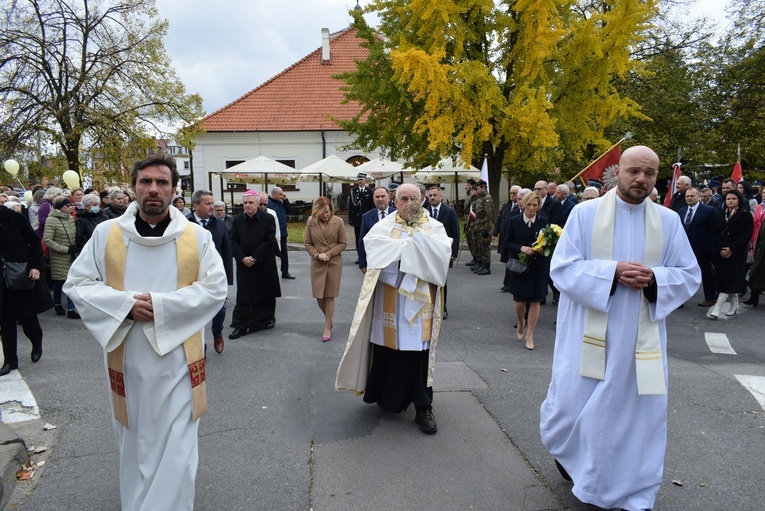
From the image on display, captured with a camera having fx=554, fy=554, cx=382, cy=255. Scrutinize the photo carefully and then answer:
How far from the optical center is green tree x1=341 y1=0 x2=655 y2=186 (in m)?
15.0

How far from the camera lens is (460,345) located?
7.02 m

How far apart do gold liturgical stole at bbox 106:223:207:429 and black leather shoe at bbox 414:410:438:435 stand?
1.91 meters

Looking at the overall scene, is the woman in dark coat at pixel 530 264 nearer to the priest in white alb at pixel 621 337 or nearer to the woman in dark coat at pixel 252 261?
the woman in dark coat at pixel 252 261

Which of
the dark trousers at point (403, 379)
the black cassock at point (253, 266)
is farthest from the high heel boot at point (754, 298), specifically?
the black cassock at point (253, 266)

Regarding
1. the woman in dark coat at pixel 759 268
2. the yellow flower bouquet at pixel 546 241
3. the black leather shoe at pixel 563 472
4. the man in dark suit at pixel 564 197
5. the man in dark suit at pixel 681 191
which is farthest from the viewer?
the man in dark suit at pixel 564 197

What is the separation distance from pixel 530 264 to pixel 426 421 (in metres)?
3.12

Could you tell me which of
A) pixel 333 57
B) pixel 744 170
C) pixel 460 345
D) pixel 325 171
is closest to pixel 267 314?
pixel 460 345

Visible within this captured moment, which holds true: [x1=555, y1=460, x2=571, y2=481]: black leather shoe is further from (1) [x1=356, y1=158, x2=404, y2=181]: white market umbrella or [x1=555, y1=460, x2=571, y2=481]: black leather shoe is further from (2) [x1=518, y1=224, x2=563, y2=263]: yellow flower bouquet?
(1) [x1=356, y1=158, x2=404, y2=181]: white market umbrella

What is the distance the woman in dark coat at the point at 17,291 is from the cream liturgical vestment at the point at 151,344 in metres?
3.54

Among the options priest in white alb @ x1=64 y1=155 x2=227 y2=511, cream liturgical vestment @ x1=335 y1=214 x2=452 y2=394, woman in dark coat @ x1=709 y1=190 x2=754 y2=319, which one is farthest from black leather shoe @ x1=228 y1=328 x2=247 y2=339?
woman in dark coat @ x1=709 y1=190 x2=754 y2=319

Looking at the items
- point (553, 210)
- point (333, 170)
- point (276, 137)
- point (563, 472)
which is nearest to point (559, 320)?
point (563, 472)

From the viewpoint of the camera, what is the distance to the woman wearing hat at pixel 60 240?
8188 millimetres

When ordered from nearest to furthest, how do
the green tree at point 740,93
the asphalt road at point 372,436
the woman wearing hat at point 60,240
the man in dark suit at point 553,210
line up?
the asphalt road at point 372,436, the woman wearing hat at point 60,240, the man in dark suit at point 553,210, the green tree at point 740,93

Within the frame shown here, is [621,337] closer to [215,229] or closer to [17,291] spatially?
[215,229]
